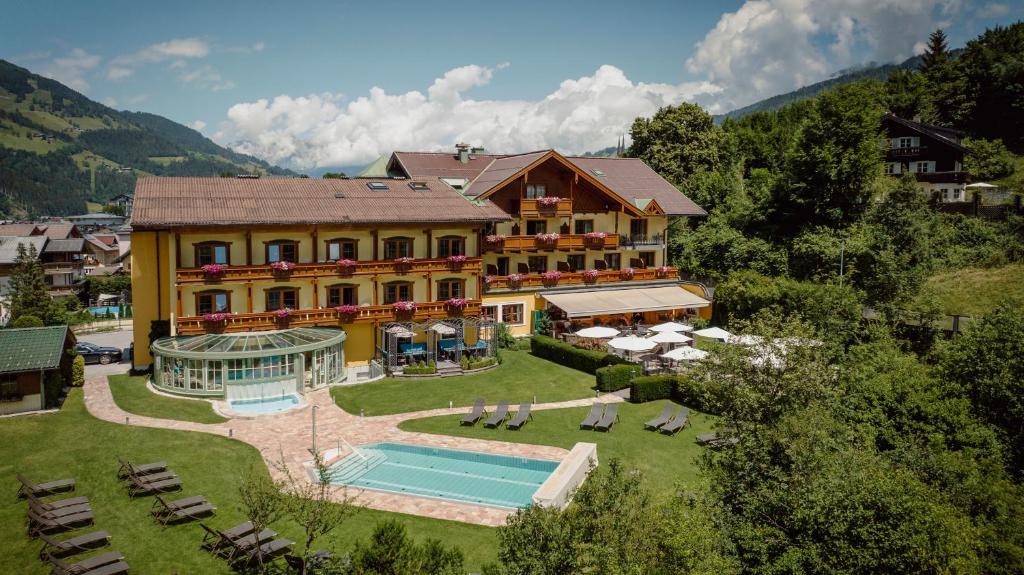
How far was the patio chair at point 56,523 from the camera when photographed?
699 inches

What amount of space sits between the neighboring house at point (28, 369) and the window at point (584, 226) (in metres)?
29.8

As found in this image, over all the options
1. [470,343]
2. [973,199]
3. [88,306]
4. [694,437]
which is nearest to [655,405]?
[694,437]

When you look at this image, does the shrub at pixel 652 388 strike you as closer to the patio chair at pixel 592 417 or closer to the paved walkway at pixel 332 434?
the paved walkway at pixel 332 434

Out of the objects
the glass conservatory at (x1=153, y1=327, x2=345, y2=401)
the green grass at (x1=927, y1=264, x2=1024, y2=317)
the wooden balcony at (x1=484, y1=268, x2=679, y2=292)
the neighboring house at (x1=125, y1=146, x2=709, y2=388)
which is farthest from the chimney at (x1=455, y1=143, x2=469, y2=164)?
the green grass at (x1=927, y1=264, x2=1024, y2=317)

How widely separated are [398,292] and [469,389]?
8.07 meters

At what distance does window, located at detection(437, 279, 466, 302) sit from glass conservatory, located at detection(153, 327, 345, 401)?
7.78 m

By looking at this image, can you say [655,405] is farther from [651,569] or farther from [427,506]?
[651,569]

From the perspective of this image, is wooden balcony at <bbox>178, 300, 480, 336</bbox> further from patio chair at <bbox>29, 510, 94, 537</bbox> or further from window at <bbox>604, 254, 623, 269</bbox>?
patio chair at <bbox>29, 510, 94, 537</bbox>

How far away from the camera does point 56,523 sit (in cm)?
1778

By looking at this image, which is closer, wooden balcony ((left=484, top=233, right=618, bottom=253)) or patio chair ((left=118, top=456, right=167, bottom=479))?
patio chair ((left=118, top=456, right=167, bottom=479))

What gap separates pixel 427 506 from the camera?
20578 millimetres

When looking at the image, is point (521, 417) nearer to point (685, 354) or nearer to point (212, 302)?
point (685, 354)

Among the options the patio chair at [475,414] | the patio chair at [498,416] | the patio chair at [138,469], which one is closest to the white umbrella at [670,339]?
the patio chair at [498,416]

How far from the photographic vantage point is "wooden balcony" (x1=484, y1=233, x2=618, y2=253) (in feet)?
139
